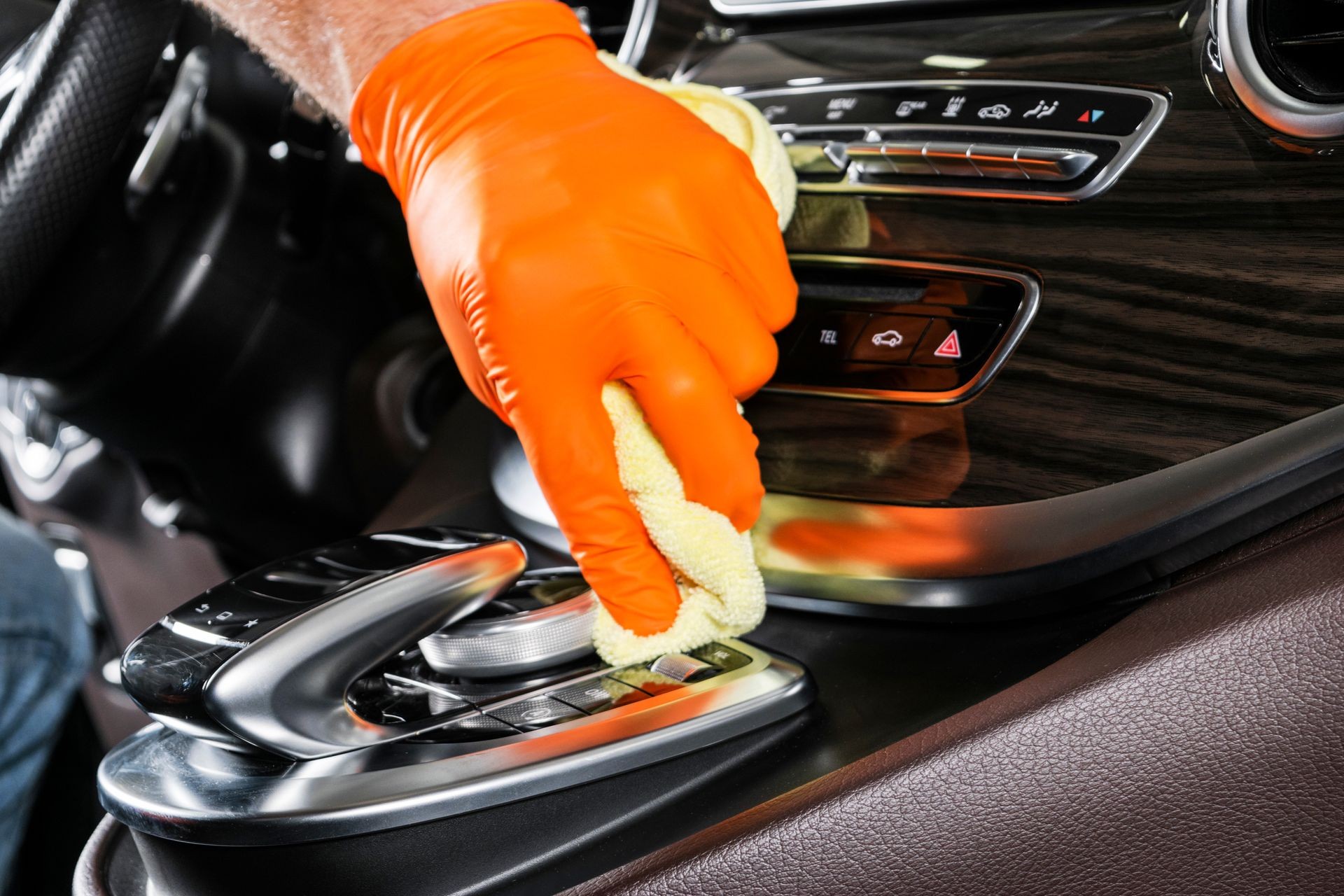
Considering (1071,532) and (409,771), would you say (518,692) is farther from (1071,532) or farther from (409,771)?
(1071,532)

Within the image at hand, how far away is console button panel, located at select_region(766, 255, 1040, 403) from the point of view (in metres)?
0.50

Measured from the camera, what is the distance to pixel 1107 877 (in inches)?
15.3

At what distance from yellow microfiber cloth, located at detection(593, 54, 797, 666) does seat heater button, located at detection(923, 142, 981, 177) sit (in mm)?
197

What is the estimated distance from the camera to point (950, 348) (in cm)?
51

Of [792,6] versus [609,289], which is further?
[792,6]

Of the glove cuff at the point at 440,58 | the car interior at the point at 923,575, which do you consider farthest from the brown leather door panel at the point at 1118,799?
the glove cuff at the point at 440,58

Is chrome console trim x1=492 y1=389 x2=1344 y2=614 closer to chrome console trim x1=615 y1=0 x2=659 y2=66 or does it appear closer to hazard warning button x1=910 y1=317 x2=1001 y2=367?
hazard warning button x1=910 y1=317 x2=1001 y2=367

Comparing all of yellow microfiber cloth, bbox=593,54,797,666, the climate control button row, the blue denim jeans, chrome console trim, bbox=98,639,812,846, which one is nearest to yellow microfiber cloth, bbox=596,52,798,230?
the climate control button row

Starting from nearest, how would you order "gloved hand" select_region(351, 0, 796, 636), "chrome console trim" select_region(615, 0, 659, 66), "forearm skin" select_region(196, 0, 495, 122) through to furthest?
"gloved hand" select_region(351, 0, 796, 636)
"forearm skin" select_region(196, 0, 495, 122)
"chrome console trim" select_region(615, 0, 659, 66)

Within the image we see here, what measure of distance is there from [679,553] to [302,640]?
0.17 metres

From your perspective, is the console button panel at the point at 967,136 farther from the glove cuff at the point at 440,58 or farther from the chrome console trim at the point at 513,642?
the chrome console trim at the point at 513,642

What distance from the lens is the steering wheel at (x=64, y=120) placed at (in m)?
0.63

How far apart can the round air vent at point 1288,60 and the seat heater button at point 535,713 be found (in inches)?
15.1

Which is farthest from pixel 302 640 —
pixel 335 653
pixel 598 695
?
pixel 598 695
